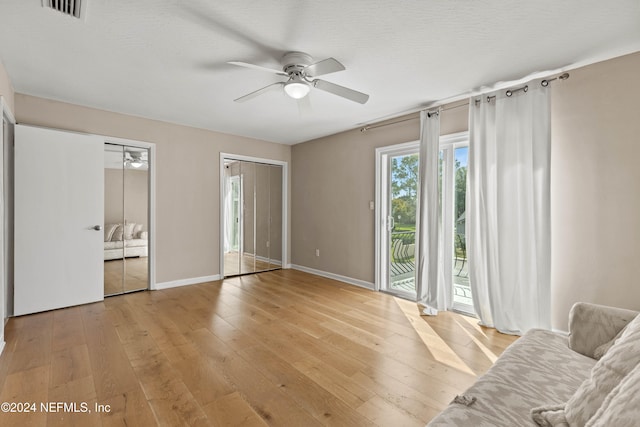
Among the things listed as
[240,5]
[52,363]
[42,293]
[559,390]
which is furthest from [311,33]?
[42,293]

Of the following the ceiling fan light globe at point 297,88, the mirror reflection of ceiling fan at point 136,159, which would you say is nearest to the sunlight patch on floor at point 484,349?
the ceiling fan light globe at point 297,88

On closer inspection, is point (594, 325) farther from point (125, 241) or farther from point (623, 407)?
point (125, 241)

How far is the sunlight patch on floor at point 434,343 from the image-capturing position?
Result: 2211mm

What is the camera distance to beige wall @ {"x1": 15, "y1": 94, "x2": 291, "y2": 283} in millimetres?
3881

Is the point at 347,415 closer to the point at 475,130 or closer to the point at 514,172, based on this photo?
the point at 514,172

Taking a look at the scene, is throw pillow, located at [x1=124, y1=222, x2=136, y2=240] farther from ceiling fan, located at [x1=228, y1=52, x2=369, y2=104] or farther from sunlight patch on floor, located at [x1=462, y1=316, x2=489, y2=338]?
sunlight patch on floor, located at [x1=462, y1=316, x2=489, y2=338]

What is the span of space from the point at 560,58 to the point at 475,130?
867 millimetres

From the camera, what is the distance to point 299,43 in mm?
2203

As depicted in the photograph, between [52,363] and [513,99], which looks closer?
[52,363]

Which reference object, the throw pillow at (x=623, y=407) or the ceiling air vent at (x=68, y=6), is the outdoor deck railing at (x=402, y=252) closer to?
the throw pillow at (x=623, y=407)

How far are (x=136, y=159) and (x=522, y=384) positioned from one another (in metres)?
4.70

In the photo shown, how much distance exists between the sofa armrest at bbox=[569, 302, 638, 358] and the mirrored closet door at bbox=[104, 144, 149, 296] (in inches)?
183

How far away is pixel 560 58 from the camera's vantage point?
2.38 meters

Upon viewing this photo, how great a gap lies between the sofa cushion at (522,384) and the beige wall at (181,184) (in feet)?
13.9
